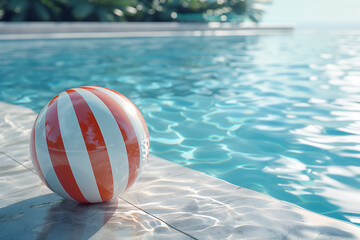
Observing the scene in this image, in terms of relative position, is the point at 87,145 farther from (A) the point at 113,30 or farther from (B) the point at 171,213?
(A) the point at 113,30

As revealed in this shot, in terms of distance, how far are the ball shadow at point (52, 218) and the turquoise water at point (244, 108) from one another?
1.62m

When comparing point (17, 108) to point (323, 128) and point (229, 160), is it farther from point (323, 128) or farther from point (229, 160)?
point (323, 128)

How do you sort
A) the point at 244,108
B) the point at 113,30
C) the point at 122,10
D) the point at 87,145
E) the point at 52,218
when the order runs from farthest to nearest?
1. the point at 122,10
2. the point at 113,30
3. the point at 244,108
4. the point at 52,218
5. the point at 87,145

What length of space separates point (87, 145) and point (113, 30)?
69.2ft

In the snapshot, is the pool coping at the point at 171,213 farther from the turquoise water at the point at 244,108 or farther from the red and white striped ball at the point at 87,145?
the turquoise water at the point at 244,108

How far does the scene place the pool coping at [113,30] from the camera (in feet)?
61.8

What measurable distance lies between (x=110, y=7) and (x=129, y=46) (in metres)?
9.78

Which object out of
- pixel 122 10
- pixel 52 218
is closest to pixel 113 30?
pixel 122 10

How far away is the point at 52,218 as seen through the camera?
8.56 ft

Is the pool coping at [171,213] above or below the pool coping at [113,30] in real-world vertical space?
below

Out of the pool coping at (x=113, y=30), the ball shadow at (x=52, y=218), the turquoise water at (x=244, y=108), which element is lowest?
the ball shadow at (x=52, y=218)

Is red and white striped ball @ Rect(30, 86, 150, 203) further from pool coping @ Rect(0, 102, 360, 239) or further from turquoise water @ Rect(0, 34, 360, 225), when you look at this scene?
turquoise water @ Rect(0, 34, 360, 225)

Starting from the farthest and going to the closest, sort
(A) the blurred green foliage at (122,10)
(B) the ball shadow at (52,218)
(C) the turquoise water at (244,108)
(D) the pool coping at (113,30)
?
(A) the blurred green foliage at (122,10) < (D) the pool coping at (113,30) < (C) the turquoise water at (244,108) < (B) the ball shadow at (52,218)

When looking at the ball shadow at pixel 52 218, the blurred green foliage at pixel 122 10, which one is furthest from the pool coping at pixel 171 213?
the blurred green foliage at pixel 122 10
